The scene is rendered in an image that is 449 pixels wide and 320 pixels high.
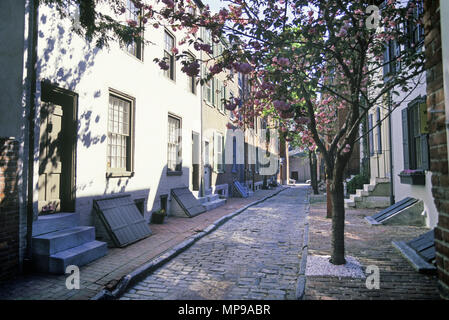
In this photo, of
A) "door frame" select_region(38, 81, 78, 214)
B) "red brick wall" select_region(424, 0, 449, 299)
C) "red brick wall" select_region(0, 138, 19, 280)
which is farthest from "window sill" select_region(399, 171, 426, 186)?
"red brick wall" select_region(0, 138, 19, 280)

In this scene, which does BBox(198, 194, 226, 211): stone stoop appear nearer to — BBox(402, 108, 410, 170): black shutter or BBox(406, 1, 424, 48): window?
BBox(402, 108, 410, 170): black shutter

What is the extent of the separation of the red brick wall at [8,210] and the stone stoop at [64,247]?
0.34 meters

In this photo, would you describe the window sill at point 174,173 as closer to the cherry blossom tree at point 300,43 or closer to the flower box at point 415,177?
the cherry blossom tree at point 300,43

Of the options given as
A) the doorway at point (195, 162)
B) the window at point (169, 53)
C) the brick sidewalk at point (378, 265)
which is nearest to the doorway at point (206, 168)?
the doorway at point (195, 162)

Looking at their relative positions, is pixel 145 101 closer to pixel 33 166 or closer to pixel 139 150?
pixel 139 150

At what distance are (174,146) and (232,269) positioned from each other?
23.3ft

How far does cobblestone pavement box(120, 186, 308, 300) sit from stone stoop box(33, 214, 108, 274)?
1.32m

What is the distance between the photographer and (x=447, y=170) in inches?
95.1

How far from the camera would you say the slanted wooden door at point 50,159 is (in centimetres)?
586

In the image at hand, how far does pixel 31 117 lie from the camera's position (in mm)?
5148

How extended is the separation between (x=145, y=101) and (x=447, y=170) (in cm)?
840

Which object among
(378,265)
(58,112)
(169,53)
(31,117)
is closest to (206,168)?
(169,53)
